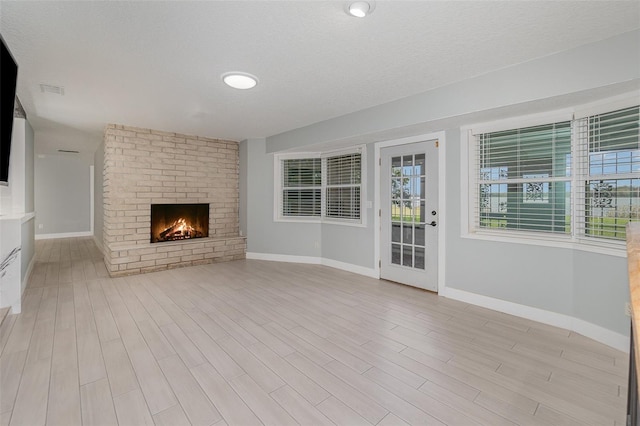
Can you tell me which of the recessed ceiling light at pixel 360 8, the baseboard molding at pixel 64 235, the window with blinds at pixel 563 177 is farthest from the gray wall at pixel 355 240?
the baseboard molding at pixel 64 235

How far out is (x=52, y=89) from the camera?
3.42 metres

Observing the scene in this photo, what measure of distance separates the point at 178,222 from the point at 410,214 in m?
4.34

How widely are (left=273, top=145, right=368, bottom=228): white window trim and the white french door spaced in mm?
376

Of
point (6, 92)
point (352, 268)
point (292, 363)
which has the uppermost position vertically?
point (6, 92)

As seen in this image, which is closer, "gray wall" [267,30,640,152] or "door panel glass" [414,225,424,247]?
"gray wall" [267,30,640,152]

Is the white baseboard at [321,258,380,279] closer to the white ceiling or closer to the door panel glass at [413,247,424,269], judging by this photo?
the door panel glass at [413,247,424,269]

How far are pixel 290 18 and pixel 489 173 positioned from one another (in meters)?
2.85

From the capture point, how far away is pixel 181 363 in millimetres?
2330

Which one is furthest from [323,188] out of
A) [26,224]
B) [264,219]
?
[26,224]

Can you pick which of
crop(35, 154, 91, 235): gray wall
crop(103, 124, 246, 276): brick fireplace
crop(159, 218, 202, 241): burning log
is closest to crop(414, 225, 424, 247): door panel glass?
crop(103, 124, 246, 276): brick fireplace

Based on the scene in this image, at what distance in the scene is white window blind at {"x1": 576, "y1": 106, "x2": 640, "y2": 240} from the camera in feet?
8.49

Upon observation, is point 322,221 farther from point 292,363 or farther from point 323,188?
point 292,363

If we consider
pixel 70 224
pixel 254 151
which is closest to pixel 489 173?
pixel 254 151

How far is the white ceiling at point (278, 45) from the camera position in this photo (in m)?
2.06
